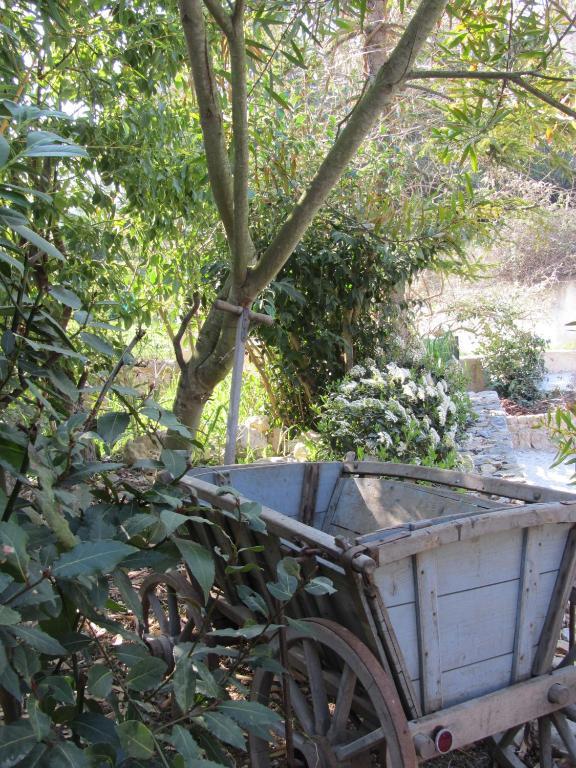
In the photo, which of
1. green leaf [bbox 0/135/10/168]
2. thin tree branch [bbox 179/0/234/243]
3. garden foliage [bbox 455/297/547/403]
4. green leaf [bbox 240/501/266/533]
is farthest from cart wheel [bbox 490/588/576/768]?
garden foliage [bbox 455/297/547/403]

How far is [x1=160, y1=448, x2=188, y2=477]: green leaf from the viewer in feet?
3.89

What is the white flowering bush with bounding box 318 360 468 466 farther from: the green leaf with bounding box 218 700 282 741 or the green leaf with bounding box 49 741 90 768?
the green leaf with bounding box 49 741 90 768

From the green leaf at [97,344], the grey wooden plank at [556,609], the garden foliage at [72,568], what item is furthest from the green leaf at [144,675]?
the grey wooden plank at [556,609]

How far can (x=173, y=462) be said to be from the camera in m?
1.19

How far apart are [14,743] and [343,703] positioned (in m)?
1.20

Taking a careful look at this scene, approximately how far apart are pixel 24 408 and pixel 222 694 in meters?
0.59

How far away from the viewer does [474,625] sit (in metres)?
1.95

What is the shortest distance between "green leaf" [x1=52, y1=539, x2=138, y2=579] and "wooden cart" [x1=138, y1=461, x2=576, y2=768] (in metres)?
0.75

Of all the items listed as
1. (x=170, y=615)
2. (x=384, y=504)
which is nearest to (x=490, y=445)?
(x=384, y=504)

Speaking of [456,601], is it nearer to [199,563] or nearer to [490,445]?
[199,563]

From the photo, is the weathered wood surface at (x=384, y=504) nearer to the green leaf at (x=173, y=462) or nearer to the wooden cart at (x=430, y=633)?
the wooden cart at (x=430, y=633)

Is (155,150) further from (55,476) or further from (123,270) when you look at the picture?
(55,476)

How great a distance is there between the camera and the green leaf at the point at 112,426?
1.16m

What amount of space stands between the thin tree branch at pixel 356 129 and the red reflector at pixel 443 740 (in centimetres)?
178
